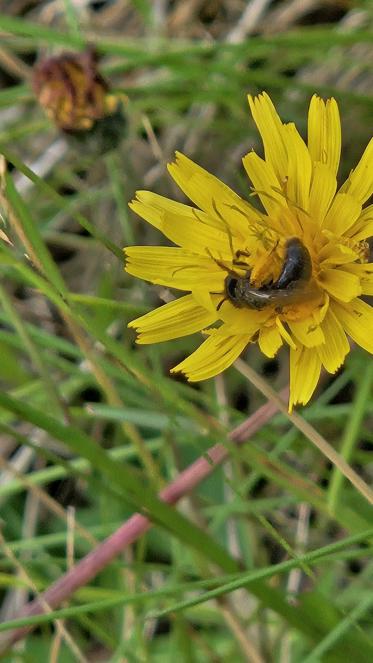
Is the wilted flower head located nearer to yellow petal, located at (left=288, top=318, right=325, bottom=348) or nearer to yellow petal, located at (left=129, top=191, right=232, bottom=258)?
yellow petal, located at (left=129, top=191, right=232, bottom=258)

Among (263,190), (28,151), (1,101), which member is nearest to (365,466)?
(263,190)

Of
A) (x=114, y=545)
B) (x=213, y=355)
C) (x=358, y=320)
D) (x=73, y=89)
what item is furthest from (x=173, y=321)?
(x=73, y=89)

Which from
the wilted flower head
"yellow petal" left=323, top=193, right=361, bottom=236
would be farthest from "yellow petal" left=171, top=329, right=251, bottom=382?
the wilted flower head

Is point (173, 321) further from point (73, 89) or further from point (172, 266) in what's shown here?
point (73, 89)

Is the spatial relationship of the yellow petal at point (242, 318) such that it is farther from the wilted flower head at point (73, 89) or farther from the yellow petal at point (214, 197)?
the wilted flower head at point (73, 89)

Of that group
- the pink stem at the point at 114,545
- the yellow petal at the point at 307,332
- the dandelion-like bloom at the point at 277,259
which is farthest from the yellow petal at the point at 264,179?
the pink stem at the point at 114,545
